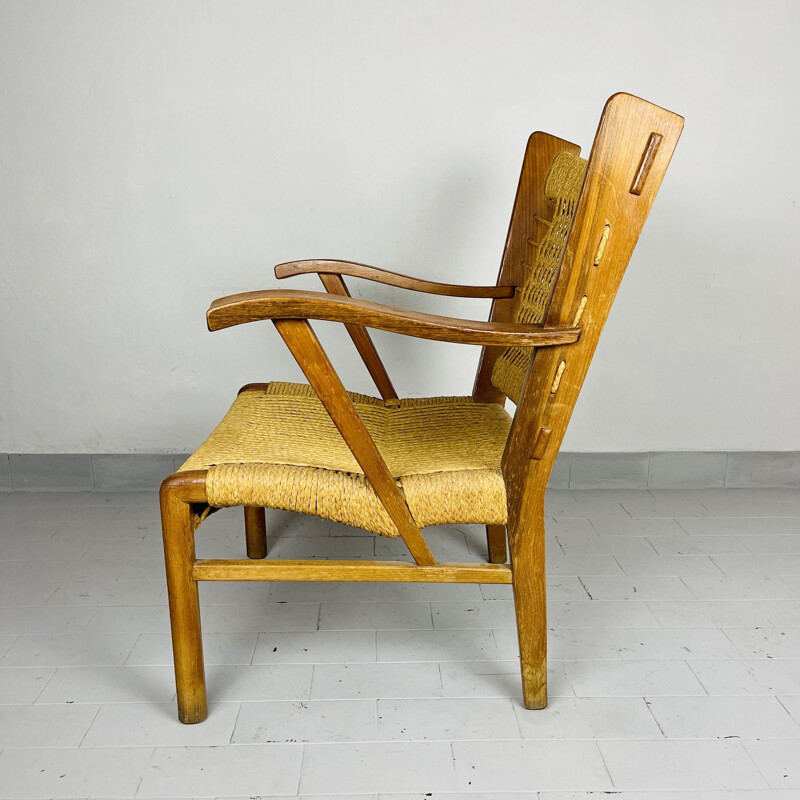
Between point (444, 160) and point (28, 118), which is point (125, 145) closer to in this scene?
point (28, 118)

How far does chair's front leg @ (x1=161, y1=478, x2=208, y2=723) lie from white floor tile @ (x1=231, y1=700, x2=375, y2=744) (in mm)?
94

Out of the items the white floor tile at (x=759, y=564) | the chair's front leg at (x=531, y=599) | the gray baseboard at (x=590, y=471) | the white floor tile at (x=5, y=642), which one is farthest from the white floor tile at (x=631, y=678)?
the white floor tile at (x=5, y=642)

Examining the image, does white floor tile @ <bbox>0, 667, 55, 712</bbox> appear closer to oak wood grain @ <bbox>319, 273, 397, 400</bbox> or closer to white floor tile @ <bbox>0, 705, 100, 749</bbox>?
white floor tile @ <bbox>0, 705, 100, 749</bbox>

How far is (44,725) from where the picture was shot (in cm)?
154

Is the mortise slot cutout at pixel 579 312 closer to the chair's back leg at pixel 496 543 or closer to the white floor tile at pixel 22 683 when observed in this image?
the chair's back leg at pixel 496 543

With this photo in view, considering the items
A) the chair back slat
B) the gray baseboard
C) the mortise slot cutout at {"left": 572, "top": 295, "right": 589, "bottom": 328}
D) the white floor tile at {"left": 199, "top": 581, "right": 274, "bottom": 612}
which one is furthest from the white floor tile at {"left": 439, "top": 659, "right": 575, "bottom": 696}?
the gray baseboard

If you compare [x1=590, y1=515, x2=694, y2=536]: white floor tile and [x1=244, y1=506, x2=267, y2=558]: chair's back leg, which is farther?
[x1=590, y1=515, x2=694, y2=536]: white floor tile

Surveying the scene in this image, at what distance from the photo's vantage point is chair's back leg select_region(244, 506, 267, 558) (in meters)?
2.20

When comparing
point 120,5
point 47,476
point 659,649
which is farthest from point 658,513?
point 120,5

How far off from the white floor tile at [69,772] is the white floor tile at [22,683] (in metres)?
0.17

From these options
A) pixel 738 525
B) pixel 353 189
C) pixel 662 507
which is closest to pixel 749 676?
pixel 738 525

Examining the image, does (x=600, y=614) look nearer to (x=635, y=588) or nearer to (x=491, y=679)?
(x=635, y=588)

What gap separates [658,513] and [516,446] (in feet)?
4.24

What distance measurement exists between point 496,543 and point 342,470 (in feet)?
2.74
